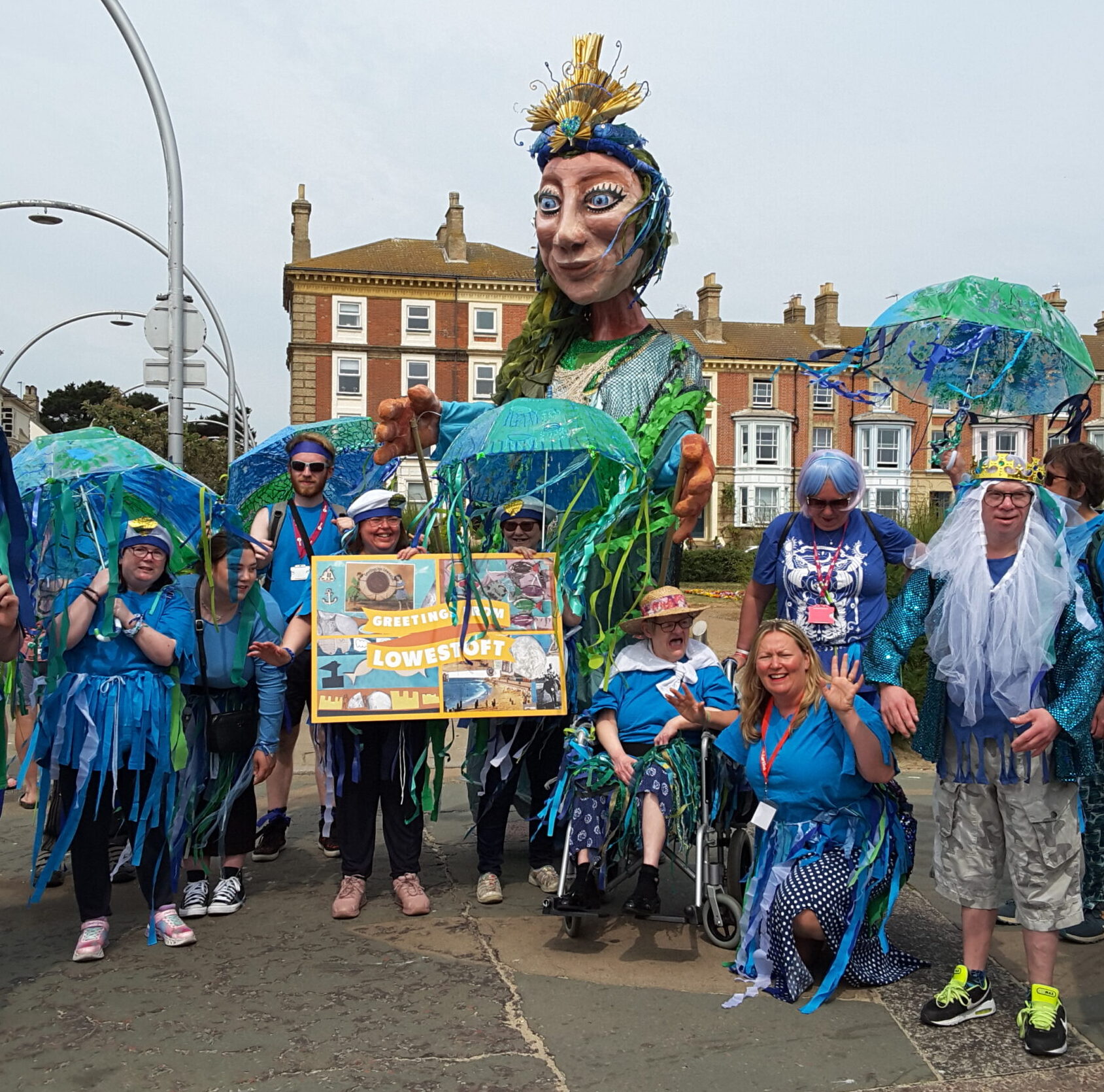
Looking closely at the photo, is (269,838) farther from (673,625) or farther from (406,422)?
(673,625)

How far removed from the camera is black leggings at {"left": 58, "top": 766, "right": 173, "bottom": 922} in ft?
12.6

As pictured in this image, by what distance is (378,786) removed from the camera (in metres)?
4.33

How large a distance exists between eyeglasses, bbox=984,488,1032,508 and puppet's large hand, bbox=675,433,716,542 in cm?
115

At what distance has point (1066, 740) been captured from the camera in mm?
3213

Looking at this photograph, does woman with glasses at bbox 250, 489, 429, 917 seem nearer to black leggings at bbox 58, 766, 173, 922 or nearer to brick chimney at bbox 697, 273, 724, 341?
black leggings at bbox 58, 766, 173, 922

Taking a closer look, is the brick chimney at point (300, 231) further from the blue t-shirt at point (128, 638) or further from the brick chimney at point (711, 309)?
the blue t-shirt at point (128, 638)

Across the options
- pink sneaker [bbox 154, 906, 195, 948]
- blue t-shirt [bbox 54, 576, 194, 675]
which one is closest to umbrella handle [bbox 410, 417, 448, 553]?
blue t-shirt [bbox 54, 576, 194, 675]

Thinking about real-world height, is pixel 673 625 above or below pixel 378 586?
below

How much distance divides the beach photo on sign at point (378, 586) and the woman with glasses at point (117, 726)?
590mm

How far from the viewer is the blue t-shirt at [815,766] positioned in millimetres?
3629

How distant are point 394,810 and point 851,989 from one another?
1766mm

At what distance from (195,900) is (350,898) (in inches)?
23.6

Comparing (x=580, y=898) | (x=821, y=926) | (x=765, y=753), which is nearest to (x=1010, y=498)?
(x=765, y=753)

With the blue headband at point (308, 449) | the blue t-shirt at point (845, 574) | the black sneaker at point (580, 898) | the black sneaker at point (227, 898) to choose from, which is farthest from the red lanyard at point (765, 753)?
the blue headband at point (308, 449)
